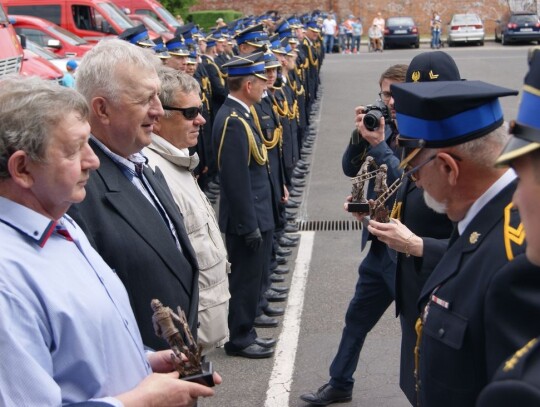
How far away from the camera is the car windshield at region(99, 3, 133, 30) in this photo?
21.0 metres

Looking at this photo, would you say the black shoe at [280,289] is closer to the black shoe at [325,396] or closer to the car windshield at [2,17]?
the black shoe at [325,396]

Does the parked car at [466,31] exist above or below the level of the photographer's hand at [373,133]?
below

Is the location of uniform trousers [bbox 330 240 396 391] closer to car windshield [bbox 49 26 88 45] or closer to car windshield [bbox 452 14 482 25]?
car windshield [bbox 49 26 88 45]

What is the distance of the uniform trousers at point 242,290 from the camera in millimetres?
6062

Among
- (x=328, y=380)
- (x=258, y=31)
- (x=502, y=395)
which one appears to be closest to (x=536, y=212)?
(x=502, y=395)

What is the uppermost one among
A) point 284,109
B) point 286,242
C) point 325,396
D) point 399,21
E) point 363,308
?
point 284,109

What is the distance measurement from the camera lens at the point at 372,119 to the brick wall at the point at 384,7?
4022 centimetres

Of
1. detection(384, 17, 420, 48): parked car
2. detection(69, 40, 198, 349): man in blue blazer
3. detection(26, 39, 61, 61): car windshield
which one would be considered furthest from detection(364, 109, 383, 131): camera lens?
detection(384, 17, 420, 48): parked car

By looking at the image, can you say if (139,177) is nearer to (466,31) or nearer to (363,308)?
(363,308)

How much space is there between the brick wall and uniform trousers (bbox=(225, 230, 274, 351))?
39099 mm

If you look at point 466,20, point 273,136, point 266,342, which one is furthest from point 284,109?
point 466,20

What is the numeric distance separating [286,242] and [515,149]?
7.26 meters

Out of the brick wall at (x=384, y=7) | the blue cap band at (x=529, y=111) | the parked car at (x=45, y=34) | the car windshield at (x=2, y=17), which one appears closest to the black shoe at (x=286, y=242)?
the car windshield at (x=2, y=17)

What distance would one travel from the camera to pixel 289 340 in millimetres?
6309
